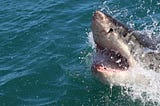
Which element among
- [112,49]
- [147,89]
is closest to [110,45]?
[112,49]

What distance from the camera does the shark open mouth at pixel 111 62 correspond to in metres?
10.5

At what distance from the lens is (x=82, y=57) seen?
45.6 feet

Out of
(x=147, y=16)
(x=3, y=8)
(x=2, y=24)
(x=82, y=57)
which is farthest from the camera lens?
(x=3, y=8)

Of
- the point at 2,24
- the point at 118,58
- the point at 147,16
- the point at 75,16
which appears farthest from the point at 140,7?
the point at 118,58

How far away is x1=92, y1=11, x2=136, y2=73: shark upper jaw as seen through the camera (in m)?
10.3

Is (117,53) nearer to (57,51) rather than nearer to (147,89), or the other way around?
(147,89)

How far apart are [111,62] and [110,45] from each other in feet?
1.42

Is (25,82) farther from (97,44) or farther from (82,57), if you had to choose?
(97,44)

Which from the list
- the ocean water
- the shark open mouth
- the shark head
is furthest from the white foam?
the shark open mouth

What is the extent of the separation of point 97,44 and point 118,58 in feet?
2.04

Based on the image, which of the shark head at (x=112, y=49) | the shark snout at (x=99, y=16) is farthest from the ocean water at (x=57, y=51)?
the shark snout at (x=99, y=16)

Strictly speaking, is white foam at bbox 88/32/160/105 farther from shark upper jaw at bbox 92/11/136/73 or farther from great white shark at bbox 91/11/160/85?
shark upper jaw at bbox 92/11/136/73

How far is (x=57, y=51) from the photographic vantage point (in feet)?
47.8

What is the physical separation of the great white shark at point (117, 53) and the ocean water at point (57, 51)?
82 centimetres
